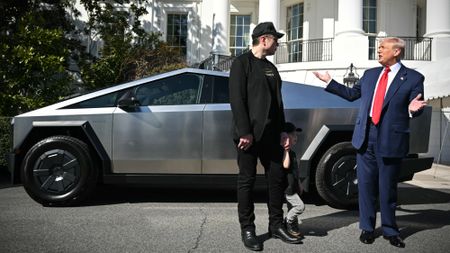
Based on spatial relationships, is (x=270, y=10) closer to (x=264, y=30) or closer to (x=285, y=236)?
(x=264, y=30)

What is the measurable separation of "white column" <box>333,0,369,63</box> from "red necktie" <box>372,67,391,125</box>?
38.2 feet

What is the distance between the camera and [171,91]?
194 inches

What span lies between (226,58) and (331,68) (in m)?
3.95

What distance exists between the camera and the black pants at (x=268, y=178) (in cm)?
346

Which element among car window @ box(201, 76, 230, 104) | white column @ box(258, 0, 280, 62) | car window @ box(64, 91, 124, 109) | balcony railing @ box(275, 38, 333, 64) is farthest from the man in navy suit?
white column @ box(258, 0, 280, 62)

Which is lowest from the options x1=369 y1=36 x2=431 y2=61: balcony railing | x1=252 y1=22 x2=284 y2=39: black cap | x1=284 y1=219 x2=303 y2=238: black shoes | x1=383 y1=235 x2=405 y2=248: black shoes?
x1=383 y1=235 x2=405 y2=248: black shoes

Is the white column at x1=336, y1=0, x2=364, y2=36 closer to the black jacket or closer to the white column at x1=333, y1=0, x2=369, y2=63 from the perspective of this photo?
the white column at x1=333, y1=0, x2=369, y2=63

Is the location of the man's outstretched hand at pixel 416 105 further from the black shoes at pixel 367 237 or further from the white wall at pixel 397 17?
the white wall at pixel 397 17

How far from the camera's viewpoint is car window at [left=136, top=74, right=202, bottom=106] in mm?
4879

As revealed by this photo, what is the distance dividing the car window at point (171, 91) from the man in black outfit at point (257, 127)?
57.9 inches

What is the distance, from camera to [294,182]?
3711mm

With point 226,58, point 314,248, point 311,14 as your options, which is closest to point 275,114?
point 314,248

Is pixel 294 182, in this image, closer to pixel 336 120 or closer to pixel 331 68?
pixel 336 120

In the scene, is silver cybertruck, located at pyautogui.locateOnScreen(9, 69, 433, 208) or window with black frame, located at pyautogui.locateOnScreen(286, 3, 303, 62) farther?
window with black frame, located at pyautogui.locateOnScreen(286, 3, 303, 62)
